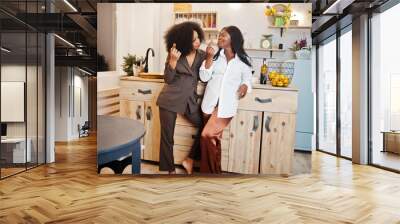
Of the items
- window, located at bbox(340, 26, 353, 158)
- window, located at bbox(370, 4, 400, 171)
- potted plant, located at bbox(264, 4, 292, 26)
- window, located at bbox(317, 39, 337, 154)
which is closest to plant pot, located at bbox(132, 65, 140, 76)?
potted plant, located at bbox(264, 4, 292, 26)

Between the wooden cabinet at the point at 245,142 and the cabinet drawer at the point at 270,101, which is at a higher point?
the cabinet drawer at the point at 270,101

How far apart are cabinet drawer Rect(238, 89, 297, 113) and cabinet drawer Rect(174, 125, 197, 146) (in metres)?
0.77

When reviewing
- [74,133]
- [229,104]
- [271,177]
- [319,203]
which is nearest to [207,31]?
[229,104]

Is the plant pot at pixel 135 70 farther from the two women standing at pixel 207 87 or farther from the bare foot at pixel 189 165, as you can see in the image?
the bare foot at pixel 189 165

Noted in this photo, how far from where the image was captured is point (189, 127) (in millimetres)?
5559

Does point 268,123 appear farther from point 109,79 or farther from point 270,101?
point 109,79

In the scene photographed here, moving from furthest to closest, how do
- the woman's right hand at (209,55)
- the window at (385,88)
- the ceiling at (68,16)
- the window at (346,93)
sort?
the window at (346,93) → the window at (385,88) → the ceiling at (68,16) → the woman's right hand at (209,55)

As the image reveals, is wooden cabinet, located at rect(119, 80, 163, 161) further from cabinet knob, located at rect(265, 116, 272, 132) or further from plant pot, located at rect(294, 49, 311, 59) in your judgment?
plant pot, located at rect(294, 49, 311, 59)

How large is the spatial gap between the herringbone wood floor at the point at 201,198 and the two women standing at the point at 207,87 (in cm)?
54

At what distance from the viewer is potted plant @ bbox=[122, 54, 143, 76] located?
219 inches

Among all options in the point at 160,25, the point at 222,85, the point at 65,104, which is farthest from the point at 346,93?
the point at 65,104

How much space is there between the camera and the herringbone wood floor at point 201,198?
3590 millimetres

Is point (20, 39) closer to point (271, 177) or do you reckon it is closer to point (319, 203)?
point (271, 177)

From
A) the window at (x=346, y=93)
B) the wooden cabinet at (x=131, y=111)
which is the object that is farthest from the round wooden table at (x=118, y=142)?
the window at (x=346, y=93)
